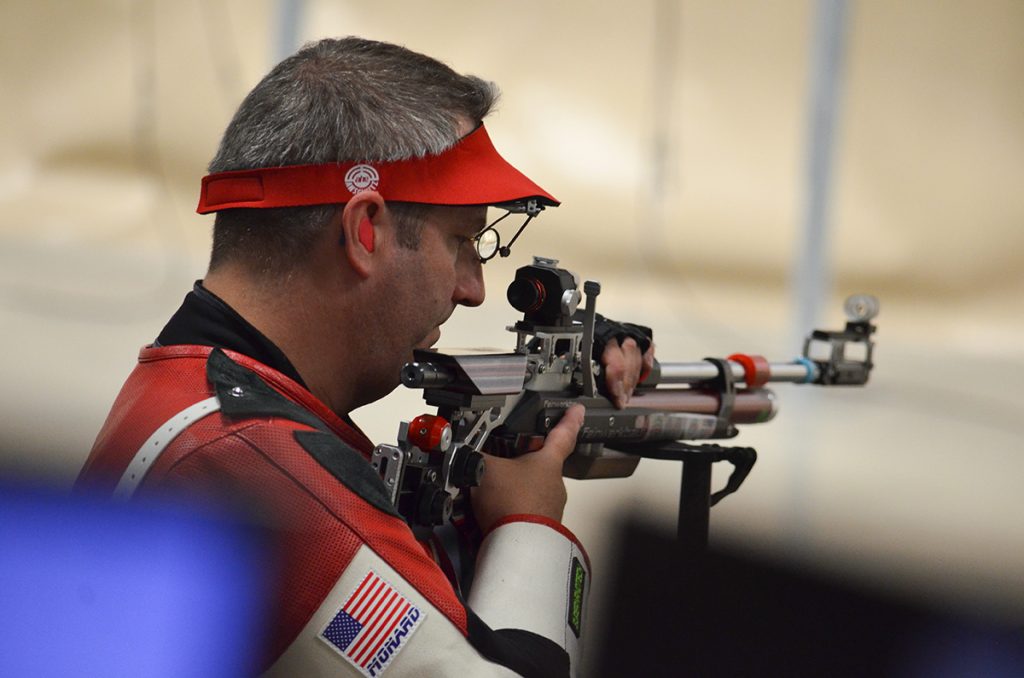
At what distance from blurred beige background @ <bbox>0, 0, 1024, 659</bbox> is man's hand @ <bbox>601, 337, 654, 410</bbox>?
4.89 feet

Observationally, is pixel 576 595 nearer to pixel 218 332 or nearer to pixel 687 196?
pixel 218 332

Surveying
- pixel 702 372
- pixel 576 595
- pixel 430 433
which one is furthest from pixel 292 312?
pixel 702 372

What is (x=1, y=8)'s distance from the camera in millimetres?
4402

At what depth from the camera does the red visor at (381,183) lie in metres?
1.14

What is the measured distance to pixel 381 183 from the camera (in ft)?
3.76

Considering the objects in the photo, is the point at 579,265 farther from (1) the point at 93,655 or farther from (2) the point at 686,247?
(1) the point at 93,655

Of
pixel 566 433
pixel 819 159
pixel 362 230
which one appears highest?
pixel 819 159

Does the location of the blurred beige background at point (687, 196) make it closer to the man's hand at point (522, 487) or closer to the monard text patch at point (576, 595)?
the man's hand at point (522, 487)

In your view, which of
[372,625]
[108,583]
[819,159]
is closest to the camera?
[108,583]

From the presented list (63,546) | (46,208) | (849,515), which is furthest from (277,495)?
(46,208)

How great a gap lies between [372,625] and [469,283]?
466 millimetres

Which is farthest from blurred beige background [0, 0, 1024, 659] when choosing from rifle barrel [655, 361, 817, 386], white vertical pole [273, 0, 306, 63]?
rifle barrel [655, 361, 817, 386]

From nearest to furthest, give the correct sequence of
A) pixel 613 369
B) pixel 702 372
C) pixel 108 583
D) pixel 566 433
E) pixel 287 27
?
pixel 108 583 → pixel 566 433 → pixel 613 369 → pixel 702 372 → pixel 287 27

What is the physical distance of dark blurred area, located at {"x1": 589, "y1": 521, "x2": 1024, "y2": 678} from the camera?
1.81ft
